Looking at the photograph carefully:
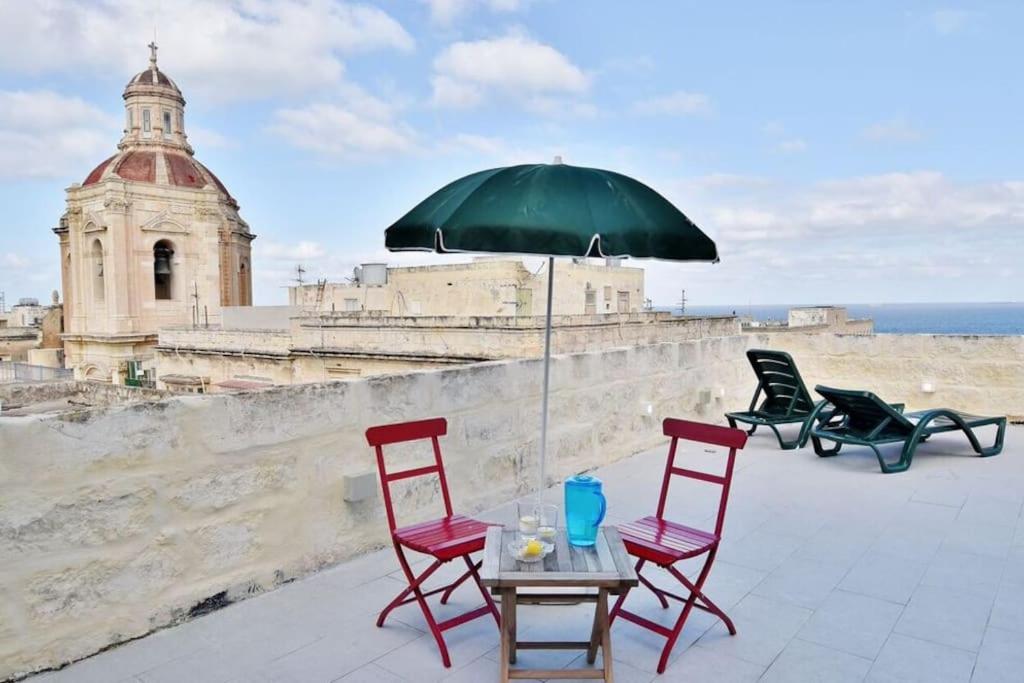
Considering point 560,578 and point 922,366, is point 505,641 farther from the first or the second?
point 922,366

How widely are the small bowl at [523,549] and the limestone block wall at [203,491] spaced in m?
1.54

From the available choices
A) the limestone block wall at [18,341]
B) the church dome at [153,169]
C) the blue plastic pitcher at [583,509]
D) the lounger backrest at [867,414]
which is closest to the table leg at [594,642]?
the blue plastic pitcher at [583,509]

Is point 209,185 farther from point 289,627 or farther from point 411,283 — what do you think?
point 289,627

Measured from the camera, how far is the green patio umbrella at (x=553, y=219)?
2.43 m

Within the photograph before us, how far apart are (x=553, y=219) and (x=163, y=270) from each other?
119 feet

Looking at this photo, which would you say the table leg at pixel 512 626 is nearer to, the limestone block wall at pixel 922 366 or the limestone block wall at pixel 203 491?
the limestone block wall at pixel 203 491

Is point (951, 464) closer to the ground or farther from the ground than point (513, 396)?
closer to the ground

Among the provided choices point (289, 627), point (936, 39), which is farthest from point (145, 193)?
point (289, 627)

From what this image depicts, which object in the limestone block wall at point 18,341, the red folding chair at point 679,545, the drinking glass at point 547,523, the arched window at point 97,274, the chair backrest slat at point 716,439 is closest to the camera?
the drinking glass at point 547,523

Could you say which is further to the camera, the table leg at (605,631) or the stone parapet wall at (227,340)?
the stone parapet wall at (227,340)

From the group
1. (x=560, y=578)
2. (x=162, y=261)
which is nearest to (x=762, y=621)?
(x=560, y=578)

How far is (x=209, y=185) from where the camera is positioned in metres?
34.0

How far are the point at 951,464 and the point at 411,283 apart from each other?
2495 cm

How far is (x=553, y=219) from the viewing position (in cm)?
246
